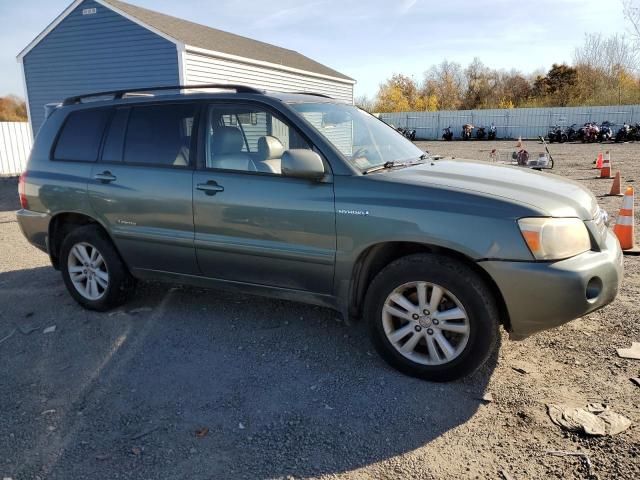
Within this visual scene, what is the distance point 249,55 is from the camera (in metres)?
15.5

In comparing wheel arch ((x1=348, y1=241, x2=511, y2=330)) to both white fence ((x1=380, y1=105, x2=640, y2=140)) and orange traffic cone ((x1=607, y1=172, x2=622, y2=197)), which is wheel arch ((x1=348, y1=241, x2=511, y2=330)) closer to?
orange traffic cone ((x1=607, y1=172, x2=622, y2=197))

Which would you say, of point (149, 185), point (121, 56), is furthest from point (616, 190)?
point (121, 56)

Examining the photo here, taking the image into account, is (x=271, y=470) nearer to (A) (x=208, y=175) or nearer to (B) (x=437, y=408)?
(B) (x=437, y=408)

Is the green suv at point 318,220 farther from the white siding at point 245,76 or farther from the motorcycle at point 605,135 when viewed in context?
the motorcycle at point 605,135

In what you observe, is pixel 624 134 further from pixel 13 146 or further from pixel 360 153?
pixel 360 153

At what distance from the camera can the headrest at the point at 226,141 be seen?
12.9ft

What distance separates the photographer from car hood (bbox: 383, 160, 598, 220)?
308cm

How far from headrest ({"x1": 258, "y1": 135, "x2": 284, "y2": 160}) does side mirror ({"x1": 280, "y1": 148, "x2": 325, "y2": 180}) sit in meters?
0.47

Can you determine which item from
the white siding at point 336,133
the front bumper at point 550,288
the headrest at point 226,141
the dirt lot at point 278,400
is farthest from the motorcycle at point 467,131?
the front bumper at point 550,288

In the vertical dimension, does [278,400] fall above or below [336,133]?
below

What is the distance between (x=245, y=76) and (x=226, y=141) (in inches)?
469

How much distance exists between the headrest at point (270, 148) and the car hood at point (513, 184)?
2.86ft

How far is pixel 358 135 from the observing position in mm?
4082

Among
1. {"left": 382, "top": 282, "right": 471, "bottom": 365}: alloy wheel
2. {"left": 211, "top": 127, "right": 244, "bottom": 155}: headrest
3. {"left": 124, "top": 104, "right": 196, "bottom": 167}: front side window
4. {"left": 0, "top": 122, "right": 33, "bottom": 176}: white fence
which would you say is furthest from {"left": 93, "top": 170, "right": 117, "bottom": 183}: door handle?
{"left": 0, "top": 122, "right": 33, "bottom": 176}: white fence
